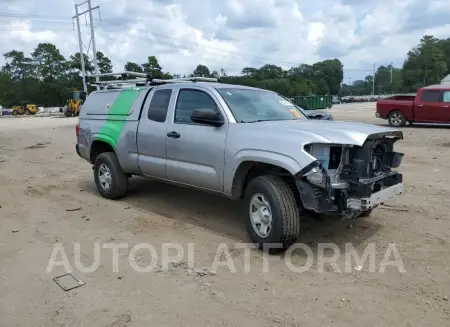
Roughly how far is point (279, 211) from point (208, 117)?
137 centimetres

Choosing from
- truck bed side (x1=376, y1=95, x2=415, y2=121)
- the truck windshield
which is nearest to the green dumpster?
truck bed side (x1=376, y1=95, x2=415, y2=121)

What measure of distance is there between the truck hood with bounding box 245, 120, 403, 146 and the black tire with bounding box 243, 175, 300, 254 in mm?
550

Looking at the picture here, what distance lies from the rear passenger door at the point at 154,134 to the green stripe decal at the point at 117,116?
0.43 meters

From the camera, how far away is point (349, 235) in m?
4.89

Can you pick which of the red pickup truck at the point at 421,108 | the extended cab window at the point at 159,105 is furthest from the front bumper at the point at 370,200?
the red pickup truck at the point at 421,108

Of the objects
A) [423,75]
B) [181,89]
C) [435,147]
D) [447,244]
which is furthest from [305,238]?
[423,75]

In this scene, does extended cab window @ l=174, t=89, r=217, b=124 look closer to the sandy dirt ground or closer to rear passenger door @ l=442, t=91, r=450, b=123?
the sandy dirt ground

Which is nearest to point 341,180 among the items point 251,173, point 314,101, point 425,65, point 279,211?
point 279,211

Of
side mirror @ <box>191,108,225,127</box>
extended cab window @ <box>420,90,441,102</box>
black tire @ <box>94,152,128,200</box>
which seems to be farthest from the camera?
extended cab window @ <box>420,90,441,102</box>

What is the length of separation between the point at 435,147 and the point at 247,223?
9.13 metres

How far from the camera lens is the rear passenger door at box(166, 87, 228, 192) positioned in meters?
4.86

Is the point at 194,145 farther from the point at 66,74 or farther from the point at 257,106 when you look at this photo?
the point at 66,74

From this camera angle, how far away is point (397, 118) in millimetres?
18297

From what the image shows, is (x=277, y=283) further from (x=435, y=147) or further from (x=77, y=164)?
(x=435, y=147)
